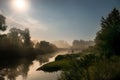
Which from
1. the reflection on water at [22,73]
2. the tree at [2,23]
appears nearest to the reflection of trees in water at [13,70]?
the reflection on water at [22,73]

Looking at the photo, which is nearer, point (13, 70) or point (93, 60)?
point (93, 60)

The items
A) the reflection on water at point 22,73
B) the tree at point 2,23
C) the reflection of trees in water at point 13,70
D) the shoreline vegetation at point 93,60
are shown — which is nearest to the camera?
the shoreline vegetation at point 93,60

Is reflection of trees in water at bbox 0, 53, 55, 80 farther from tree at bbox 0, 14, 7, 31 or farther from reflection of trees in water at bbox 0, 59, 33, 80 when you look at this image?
tree at bbox 0, 14, 7, 31

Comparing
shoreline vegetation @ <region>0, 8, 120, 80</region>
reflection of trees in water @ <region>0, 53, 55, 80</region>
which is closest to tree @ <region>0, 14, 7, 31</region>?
shoreline vegetation @ <region>0, 8, 120, 80</region>

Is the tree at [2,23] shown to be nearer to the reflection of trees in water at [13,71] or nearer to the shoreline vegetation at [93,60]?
the shoreline vegetation at [93,60]

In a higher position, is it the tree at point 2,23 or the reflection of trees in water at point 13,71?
the tree at point 2,23

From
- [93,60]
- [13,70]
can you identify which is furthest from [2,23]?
[93,60]

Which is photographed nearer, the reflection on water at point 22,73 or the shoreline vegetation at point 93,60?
the shoreline vegetation at point 93,60

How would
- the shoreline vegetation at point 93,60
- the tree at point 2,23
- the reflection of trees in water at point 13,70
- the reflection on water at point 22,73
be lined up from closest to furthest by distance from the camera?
the shoreline vegetation at point 93,60 < the reflection on water at point 22,73 < the reflection of trees in water at point 13,70 < the tree at point 2,23

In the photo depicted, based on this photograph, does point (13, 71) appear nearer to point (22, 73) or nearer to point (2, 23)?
point (22, 73)

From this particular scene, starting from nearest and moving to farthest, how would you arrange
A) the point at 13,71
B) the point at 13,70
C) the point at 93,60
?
the point at 93,60 < the point at 13,71 < the point at 13,70

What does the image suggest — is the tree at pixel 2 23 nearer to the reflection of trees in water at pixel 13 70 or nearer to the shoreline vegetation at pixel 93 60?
the shoreline vegetation at pixel 93 60

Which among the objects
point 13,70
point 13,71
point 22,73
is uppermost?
point 13,70

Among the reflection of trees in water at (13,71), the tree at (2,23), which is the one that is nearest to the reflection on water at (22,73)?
the reflection of trees in water at (13,71)
